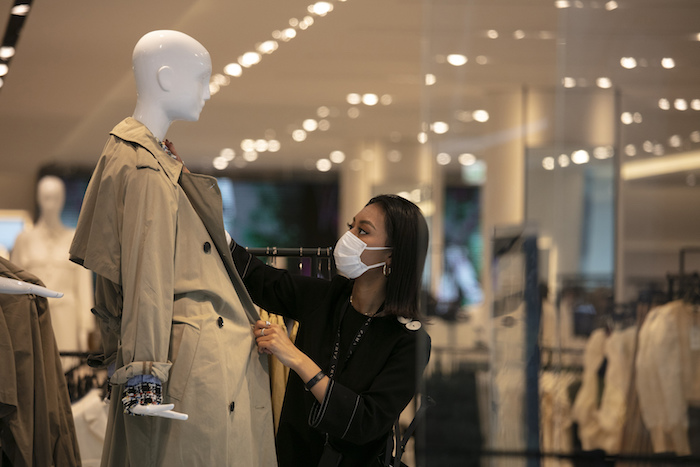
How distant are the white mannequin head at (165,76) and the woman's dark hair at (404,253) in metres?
0.68

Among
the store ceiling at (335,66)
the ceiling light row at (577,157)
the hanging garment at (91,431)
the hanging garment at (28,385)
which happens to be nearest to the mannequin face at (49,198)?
the store ceiling at (335,66)

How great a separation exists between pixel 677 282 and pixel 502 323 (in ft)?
2.92

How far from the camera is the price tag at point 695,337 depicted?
3512 mm

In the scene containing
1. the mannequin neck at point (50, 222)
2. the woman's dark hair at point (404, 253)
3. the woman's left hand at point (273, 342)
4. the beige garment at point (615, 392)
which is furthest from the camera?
the mannequin neck at point (50, 222)

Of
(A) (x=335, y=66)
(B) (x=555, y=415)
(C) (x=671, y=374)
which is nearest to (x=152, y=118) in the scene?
(C) (x=671, y=374)

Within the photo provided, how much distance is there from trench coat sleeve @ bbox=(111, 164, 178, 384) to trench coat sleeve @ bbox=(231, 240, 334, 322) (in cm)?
55

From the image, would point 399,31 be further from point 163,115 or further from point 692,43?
point 163,115

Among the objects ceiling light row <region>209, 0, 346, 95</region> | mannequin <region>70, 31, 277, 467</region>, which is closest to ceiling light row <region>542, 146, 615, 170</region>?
ceiling light row <region>209, 0, 346, 95</region>

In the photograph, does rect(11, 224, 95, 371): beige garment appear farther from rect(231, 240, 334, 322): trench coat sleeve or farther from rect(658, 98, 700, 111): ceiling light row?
rect(658, 98, 700, 111): ceiling light row

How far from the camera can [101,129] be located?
4812 millimetres

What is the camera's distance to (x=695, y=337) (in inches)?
138

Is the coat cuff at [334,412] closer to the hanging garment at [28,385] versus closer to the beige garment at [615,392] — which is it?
the hanging garment at [28,385]

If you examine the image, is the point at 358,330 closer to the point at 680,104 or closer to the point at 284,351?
the point at 284,351

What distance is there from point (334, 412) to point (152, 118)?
83 cm
